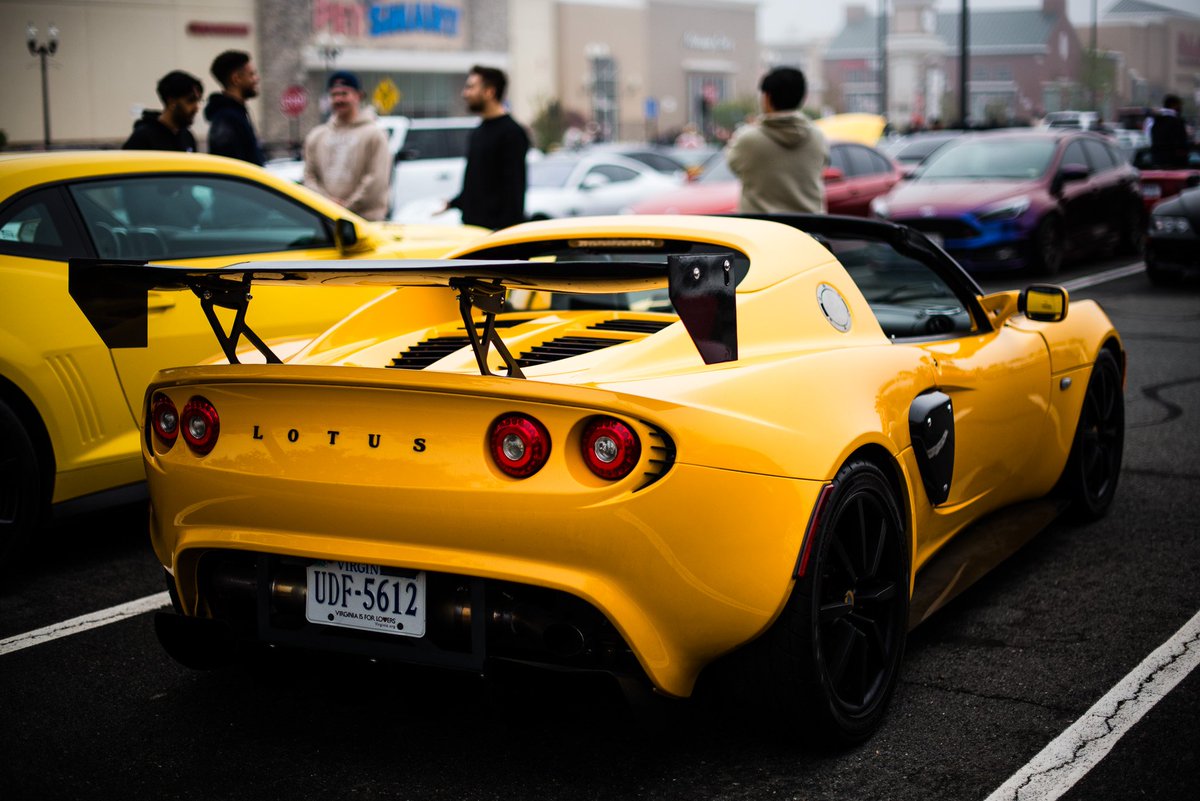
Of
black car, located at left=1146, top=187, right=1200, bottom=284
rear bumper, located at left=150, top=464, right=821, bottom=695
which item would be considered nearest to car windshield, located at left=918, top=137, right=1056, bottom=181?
black car, located at left=1146, top=187, right=1200, bottom=284

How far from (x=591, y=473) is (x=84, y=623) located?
2.25 meters

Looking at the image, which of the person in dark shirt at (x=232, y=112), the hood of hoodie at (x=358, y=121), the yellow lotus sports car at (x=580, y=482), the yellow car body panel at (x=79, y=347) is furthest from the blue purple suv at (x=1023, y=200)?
the yellow lotus sports car at (x=580, y=482)

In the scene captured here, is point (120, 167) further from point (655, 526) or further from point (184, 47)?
point (184, 47)

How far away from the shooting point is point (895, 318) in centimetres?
462

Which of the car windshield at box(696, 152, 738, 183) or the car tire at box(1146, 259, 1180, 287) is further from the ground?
the car windshield at box(696, 152, 738, 183)

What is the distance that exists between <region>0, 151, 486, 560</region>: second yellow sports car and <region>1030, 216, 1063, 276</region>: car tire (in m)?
9.13

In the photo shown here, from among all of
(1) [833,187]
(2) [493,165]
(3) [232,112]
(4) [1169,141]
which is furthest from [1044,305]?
(4) [1169,141]

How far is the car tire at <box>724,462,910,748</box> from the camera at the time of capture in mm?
3010

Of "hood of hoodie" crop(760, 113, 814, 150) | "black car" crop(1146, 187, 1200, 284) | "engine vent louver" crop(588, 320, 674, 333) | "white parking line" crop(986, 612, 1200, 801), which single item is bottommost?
"white parking line" crop(986, 612, 1200, 801)

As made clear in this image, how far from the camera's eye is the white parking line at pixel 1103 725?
2.99 metres

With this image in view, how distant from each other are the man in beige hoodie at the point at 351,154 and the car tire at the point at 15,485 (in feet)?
13.8

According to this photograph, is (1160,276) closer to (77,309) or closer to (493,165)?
(493,165)

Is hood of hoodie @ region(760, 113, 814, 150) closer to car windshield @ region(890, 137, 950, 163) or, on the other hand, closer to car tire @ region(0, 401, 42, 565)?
car tire @ region(0, 401, 42, 565)

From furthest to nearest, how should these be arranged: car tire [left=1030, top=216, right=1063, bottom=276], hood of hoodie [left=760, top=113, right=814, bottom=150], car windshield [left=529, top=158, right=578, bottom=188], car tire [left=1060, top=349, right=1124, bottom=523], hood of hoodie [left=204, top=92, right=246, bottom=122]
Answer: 1. car windshield [left=529, top=158, right=578, bottom=188]
2. car tire [left=1030, top=216, right=1063, bottom=276]
3. hood of hoodie [left=204, top=92, right=246, bottom=122]
4. hood of hoodie [left=760, top=113, right=814, bottom=150]
5. car tire [left=1060, top=349, right=1124, bottom=523]
